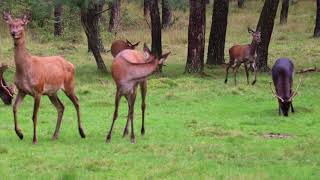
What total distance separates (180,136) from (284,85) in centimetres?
445

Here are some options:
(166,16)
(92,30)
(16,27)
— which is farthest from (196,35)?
(166,16)

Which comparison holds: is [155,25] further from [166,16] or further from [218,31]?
[166,16]

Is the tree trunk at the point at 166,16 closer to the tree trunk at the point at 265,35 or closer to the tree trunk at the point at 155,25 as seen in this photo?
the tree trunk at the point at 155,25

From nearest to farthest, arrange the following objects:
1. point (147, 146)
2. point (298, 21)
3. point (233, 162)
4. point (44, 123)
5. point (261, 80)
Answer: point (233, 162)
point (147, 146)
point (44, 123)
point (261, 80)
point (298, 21)

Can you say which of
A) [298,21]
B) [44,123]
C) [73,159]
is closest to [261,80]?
[44,123]

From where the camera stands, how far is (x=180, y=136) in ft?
40.7

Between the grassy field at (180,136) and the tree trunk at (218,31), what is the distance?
1237 millimetres

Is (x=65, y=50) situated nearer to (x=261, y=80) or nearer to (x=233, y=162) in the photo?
(x=261, y=80)

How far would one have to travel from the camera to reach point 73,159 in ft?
32.9

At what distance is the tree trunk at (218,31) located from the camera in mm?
25453

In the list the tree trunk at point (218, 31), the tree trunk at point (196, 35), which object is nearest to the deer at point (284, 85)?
the tree trunk at point (196, 35)

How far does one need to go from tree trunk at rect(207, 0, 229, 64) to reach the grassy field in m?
1.24

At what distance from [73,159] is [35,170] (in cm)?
81

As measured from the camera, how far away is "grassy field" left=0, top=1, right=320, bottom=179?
30.8 ft
